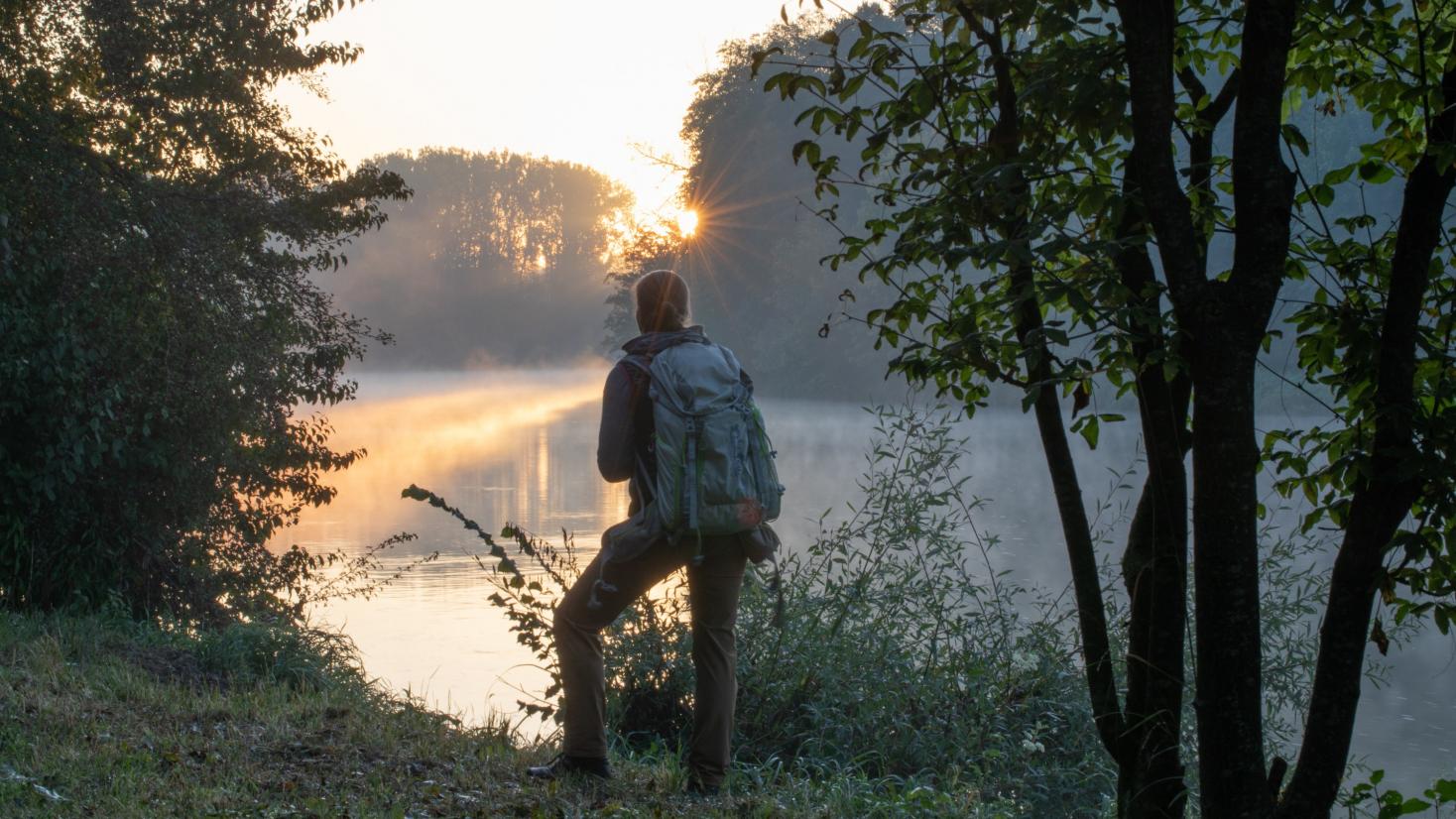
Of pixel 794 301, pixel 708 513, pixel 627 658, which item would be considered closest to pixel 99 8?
pixel 627 658

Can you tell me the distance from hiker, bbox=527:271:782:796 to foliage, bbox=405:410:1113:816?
43.7 inches

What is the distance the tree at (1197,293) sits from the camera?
2.74 meters

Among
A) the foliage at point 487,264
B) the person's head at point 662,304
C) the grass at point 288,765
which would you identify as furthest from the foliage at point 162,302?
the foliage at point 487,264

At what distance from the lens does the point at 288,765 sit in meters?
4.24

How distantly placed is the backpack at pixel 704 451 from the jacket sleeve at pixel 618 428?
7cm

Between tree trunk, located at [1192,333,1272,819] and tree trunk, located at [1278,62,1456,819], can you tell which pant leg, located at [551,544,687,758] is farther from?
tree trunk, located at [1278,62,1456,819]

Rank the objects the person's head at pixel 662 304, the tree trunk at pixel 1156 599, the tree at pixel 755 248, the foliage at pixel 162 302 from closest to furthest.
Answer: the tree trunk at pixel 1156 599 → the person's head at pixel 662 304 → the foliage at pixel 162 302 → the tree at pixel 755 248

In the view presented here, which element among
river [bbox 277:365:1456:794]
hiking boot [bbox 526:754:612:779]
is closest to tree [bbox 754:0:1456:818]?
hiking boot [bbox 526:754:612:779]

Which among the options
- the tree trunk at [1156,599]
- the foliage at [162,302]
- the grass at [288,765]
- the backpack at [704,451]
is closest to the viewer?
the tree trunk at [1156,599]

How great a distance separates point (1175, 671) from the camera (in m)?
3.18

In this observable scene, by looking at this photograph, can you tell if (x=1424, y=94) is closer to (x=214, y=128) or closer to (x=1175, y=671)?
(x=1175, y=671)

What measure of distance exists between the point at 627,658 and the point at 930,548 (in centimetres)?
167

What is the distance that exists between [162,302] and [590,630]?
610cm

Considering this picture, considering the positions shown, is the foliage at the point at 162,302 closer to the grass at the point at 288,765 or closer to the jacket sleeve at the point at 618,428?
the grass at the point at 288,765
